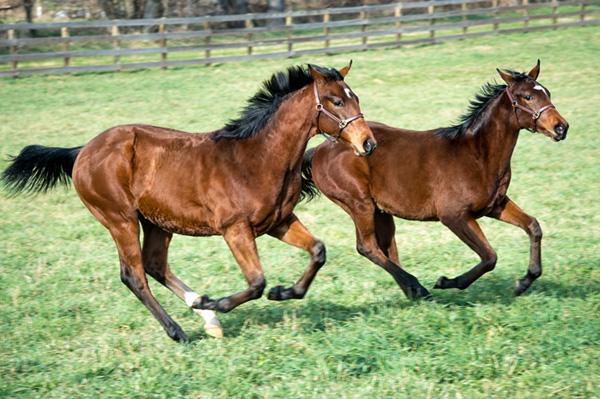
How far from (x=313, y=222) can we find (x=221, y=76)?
1269 cm

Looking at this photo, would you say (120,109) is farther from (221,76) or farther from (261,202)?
(261,202)

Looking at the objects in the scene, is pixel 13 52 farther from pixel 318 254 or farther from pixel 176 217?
pixel 318 254

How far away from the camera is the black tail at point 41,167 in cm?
718

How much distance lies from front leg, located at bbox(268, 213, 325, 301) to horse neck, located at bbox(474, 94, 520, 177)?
1.67 m

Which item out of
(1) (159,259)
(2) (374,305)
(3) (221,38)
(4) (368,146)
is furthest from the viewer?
(3) (221,38)

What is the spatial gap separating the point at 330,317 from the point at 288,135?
141 centimetres

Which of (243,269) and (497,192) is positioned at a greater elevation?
(497,192)

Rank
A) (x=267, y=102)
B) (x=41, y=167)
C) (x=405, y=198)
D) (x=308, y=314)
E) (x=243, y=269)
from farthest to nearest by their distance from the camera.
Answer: (x=41, y=167) < (x=405, y=198) < (x=308, y=314) < (x=267, y=102) < (x=243, y=269)

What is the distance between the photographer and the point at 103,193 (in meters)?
6.56

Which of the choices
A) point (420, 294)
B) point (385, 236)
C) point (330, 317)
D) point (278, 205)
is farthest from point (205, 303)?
point (385, 236)

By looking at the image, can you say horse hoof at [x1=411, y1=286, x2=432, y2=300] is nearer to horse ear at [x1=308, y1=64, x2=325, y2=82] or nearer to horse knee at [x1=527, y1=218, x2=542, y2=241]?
horse knee at [x1=527, y1=218, x2=542, y2=241]

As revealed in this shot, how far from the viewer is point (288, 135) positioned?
619 centimetres

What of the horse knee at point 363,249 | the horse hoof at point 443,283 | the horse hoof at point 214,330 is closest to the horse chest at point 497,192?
the horse hoof at point 443,283

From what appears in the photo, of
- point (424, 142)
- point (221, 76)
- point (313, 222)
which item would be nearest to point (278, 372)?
point (424, 142)
